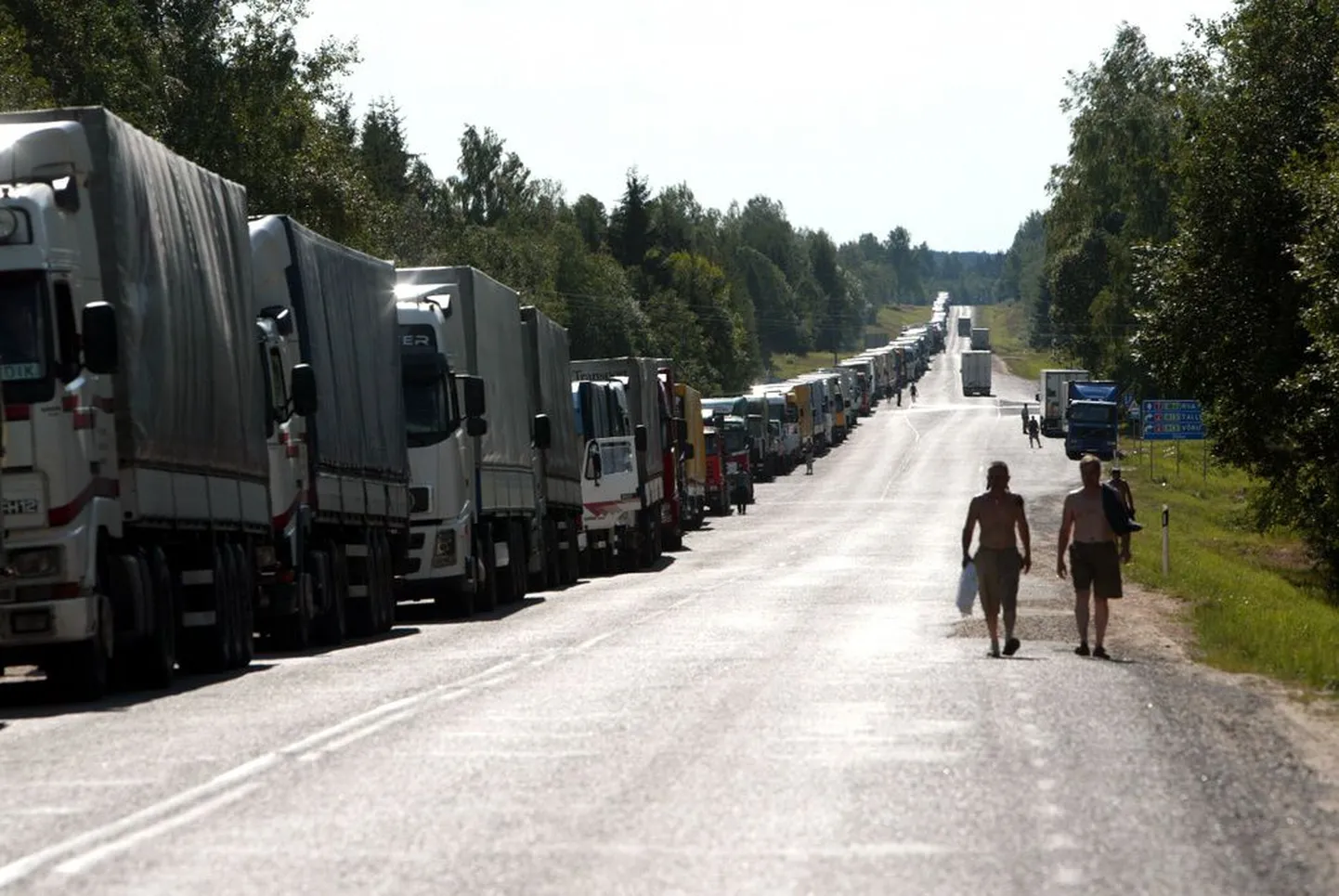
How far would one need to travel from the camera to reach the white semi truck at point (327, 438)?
22.8 metres

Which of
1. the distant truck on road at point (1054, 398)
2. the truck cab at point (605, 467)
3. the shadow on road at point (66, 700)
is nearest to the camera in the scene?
the shadow on road at point (66, 700)

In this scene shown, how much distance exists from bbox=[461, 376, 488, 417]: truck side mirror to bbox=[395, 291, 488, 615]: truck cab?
1cm

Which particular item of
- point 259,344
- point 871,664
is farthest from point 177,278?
point 871,664

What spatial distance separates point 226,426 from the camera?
20.7 meters

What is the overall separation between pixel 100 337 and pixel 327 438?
7286 millimetres

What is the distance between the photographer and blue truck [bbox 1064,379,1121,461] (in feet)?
307

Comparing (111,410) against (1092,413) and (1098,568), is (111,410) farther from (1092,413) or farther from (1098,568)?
(1092,413)

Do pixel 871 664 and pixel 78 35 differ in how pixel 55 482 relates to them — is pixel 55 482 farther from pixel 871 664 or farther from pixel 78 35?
pixel 78 35

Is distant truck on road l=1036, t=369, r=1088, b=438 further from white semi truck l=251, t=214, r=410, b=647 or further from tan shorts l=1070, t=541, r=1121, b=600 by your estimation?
tan shorts l=1070, t=541, r=1121, b=600

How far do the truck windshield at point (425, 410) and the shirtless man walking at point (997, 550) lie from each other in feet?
31.2

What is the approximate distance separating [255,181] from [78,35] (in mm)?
5761

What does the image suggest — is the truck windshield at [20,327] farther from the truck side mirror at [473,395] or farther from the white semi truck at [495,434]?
the truck side mirror at [473,395]

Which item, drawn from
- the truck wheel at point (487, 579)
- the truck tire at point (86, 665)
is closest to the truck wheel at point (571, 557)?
the truck wheel at point (487, 579)

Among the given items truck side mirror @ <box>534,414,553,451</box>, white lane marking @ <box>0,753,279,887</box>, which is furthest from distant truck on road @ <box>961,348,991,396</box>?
white lane marking @ <box>0,753,279,887</box>
